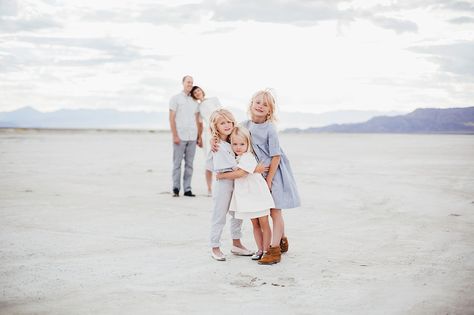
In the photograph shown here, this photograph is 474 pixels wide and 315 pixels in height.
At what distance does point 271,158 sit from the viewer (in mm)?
4848

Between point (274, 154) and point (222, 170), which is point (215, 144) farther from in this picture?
point (274, 154)

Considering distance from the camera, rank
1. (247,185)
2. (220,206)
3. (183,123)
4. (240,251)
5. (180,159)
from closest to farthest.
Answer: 1. (247,185)
2. (220,206)
3. (240,251)
4. (183,123)
5. (180,159)

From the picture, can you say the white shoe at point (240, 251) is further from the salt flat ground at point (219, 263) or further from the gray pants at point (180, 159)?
the gray pants at point (180, 159)

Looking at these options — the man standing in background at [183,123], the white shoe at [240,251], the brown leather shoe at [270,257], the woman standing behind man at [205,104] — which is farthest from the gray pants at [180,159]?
the brown leather shoe at [270,257]

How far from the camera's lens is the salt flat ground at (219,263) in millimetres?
3740

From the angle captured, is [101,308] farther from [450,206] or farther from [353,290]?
[450,206]

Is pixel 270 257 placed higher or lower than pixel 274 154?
lower

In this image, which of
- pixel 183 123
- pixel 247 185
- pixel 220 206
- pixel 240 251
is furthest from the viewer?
pixel 183 123

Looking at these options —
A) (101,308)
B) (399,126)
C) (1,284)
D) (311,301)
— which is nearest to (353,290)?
(311,301)

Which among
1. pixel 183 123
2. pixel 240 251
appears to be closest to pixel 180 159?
pixel 183 123

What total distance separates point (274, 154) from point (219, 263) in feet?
3.78

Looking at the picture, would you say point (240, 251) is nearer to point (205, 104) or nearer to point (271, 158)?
point (271, 158)

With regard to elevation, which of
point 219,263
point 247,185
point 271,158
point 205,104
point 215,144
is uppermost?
point 205,104

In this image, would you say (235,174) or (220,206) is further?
(220,206)
